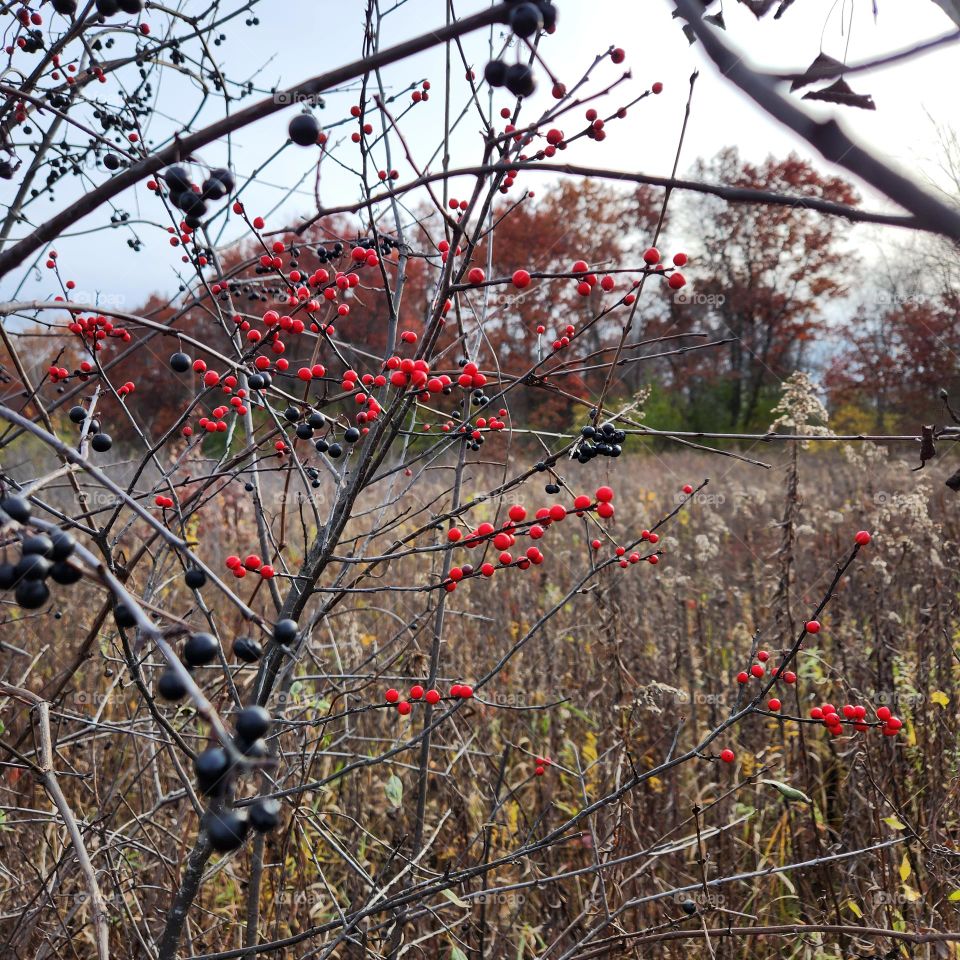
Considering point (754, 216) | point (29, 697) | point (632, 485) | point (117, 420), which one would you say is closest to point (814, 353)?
point (754, 216)

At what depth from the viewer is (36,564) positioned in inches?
29.1

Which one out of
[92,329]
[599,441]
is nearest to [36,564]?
[599,441]

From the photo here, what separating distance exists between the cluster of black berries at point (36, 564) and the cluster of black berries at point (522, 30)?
65 cm

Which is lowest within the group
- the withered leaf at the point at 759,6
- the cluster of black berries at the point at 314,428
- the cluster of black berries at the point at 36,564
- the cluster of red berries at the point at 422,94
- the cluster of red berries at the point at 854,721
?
the cluster of red berries at the point at 854,721

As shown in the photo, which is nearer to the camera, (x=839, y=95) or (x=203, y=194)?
(x=839, y=95)

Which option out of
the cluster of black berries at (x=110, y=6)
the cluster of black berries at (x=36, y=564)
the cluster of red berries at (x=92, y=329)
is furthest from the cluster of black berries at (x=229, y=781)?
the cluster of red berries at (x=92, y=329)

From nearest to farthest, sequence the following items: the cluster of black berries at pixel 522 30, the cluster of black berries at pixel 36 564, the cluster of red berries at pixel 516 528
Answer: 1. the cluster of black berries at pixel 522 30
2. the cluster of black berries at pixel 36 564
3. the cluster of red berries at pixel 516 528

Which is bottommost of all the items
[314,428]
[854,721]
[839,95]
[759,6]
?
[854,721]

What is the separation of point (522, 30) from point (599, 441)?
117cm

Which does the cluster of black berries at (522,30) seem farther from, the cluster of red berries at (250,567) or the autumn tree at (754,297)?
the autumn tree at (754,297)

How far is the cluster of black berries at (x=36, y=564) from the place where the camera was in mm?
716

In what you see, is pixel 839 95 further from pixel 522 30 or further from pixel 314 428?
pixel 314 428

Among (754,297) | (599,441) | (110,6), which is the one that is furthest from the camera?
(754,297)

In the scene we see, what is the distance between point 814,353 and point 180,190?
93.8 feet
